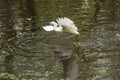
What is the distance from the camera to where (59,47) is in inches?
414

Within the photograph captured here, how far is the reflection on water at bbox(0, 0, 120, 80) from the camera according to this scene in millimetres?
9195

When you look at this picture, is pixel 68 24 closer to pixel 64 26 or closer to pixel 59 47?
pixel 64 26

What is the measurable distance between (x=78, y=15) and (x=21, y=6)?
124 inches

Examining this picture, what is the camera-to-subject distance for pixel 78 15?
46.1 feet

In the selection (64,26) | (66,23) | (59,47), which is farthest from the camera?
(64,26)

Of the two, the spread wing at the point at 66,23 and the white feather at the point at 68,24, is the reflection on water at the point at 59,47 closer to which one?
the white feather at the point at 68,24

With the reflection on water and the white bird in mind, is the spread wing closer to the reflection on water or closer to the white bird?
the white bird

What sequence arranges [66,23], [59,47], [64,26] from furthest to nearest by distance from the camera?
[64,26] < [66,23] < [59,47]

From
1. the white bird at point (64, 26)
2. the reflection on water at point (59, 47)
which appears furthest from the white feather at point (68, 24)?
the reflection on water at point (59, 47)

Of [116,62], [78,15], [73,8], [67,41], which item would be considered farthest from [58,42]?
[73,8]

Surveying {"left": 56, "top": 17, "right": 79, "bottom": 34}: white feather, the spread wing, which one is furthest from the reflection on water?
the spread wing

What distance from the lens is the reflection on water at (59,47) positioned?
30.2 ft

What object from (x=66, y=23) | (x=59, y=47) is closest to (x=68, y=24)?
(x=66, y=23)

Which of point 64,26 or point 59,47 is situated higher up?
point 64,26
